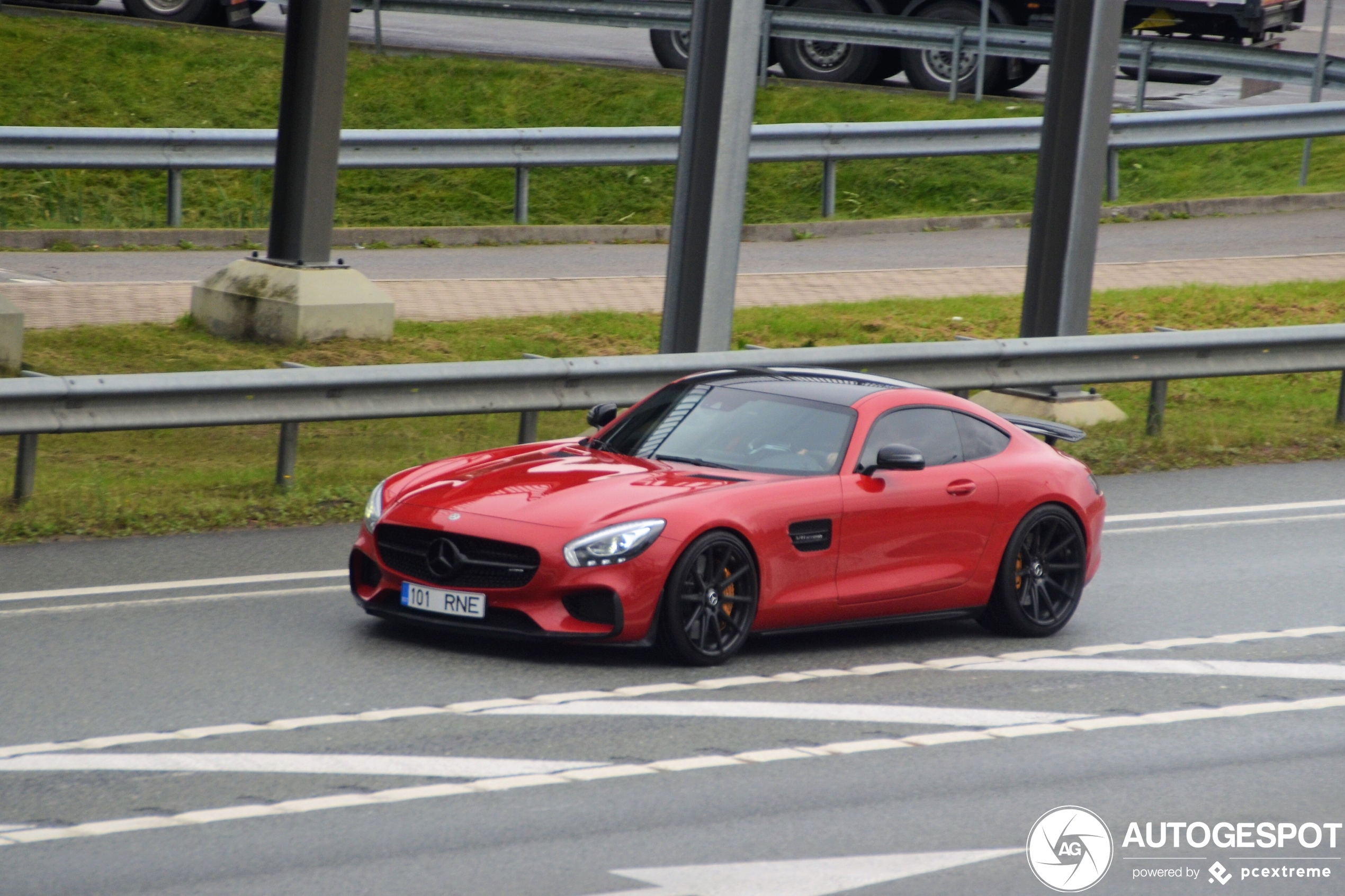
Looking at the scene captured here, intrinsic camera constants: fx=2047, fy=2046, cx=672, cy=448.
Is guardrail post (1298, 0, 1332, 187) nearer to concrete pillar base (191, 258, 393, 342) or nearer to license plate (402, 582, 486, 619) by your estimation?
concrete pillar base (191, 258, 393, 342)

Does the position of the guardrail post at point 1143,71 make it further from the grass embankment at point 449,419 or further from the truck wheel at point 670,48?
the grass embankment at point 449,419

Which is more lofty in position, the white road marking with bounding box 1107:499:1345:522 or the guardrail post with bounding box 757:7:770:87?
the guardrail post with bounding box 757:7:770:87

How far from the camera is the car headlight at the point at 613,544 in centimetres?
841

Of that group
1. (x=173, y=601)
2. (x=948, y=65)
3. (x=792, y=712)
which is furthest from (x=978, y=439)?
(x=948, y=65)

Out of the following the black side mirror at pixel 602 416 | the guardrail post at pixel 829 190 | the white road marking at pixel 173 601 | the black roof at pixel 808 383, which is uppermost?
the guardrail post at pixel 829 190

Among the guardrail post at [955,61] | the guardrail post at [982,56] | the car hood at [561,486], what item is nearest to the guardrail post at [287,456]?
the car hood at [561,486]

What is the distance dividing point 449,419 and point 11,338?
121 inches

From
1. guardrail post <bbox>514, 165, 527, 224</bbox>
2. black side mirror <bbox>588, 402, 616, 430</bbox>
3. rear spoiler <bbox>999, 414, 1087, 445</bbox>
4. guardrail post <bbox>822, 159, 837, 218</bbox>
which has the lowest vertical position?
black side mirror <bbox>588, 402, 616, 430</bbox>

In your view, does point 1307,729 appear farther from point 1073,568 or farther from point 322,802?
point 322,802

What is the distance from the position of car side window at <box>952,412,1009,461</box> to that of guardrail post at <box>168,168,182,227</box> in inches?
498

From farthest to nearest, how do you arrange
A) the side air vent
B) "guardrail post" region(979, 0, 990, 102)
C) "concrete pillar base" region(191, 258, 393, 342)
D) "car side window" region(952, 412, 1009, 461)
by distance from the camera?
"guardrail post" region(979, 0, 990, 102) < "concrete pillar base" region(191, 258, 393, 342) < "car side window" region(952, 412, 1009, 461) < the side air vent

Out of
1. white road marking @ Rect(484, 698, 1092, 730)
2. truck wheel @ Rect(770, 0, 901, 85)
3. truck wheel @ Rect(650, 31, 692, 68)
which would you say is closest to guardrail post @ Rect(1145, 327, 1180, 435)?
white road marking @ Rect(484, 698, 1092, 730)

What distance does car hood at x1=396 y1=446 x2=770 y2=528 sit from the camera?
8.62 m

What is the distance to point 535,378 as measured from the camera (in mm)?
12664
